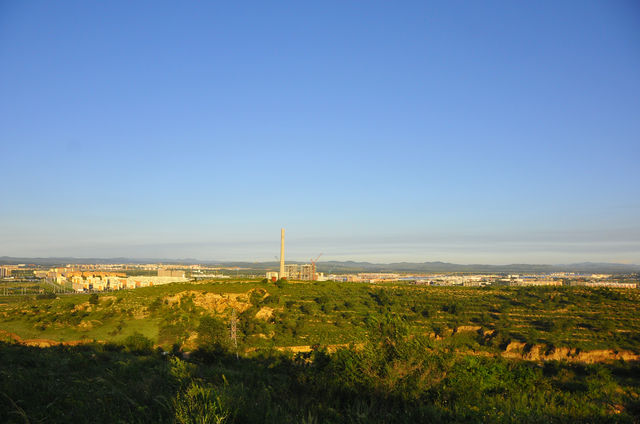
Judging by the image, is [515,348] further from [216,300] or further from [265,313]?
[216,300]

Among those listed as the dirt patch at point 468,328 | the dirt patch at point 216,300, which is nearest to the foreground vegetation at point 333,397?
the dirt patch at point 468,328

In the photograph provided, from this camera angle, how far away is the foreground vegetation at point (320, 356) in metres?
7.40

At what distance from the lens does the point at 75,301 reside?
46.1m

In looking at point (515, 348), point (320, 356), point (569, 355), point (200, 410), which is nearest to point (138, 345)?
point (320, 356)

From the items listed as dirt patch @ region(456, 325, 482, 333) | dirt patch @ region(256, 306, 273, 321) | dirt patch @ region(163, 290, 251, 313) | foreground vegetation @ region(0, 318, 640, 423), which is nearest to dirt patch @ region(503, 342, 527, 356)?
dirt patch @ region(456, 325, 482, 333)

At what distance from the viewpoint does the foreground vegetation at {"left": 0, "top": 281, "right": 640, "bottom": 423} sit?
24.3 ft

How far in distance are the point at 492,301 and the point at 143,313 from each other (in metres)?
45.5

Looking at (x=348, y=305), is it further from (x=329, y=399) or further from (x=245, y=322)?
(x=329, y=399)

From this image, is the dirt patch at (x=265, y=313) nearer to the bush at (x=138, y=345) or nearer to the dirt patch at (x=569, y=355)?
the bush at (x=138, y=345)

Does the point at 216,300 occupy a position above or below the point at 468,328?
above

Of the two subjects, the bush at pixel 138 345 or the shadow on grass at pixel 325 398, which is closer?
the shadow on grass at pixel 325 398

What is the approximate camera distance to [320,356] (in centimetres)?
1117

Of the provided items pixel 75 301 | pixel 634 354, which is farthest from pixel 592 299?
pixel 75 301

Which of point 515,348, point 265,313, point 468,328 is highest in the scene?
point 265,313
